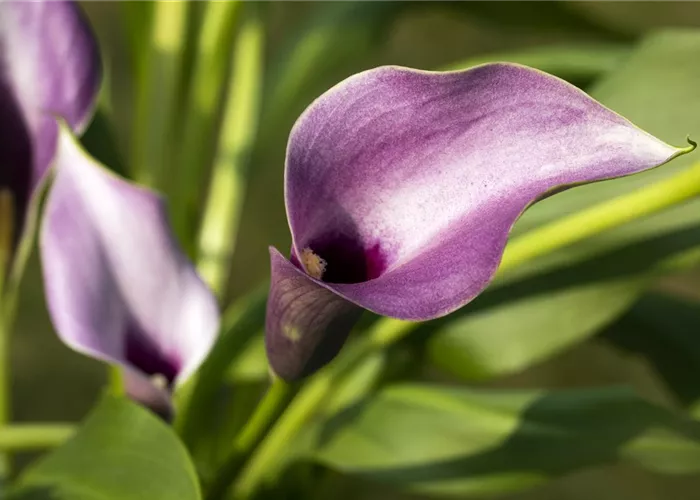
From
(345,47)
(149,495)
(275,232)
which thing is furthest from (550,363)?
(149,495)

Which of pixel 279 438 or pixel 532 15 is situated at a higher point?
pixel 532 15

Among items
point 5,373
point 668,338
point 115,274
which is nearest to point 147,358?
point 115,274

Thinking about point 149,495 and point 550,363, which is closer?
point 149,495

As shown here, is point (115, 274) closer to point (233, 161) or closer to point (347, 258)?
point (347, 258)

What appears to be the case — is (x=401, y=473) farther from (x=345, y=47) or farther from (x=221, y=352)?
(x=345, y=47)

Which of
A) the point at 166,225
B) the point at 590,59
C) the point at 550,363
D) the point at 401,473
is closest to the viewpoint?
the point at 166,225

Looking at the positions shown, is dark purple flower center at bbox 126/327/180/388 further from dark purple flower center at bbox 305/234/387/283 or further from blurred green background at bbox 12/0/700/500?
blurred green background at bbox 12/0/700/500

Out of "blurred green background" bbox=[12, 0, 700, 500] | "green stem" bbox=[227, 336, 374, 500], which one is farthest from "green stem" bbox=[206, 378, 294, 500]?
"blurred green background" bbox=[12, 0, 700, 500]
